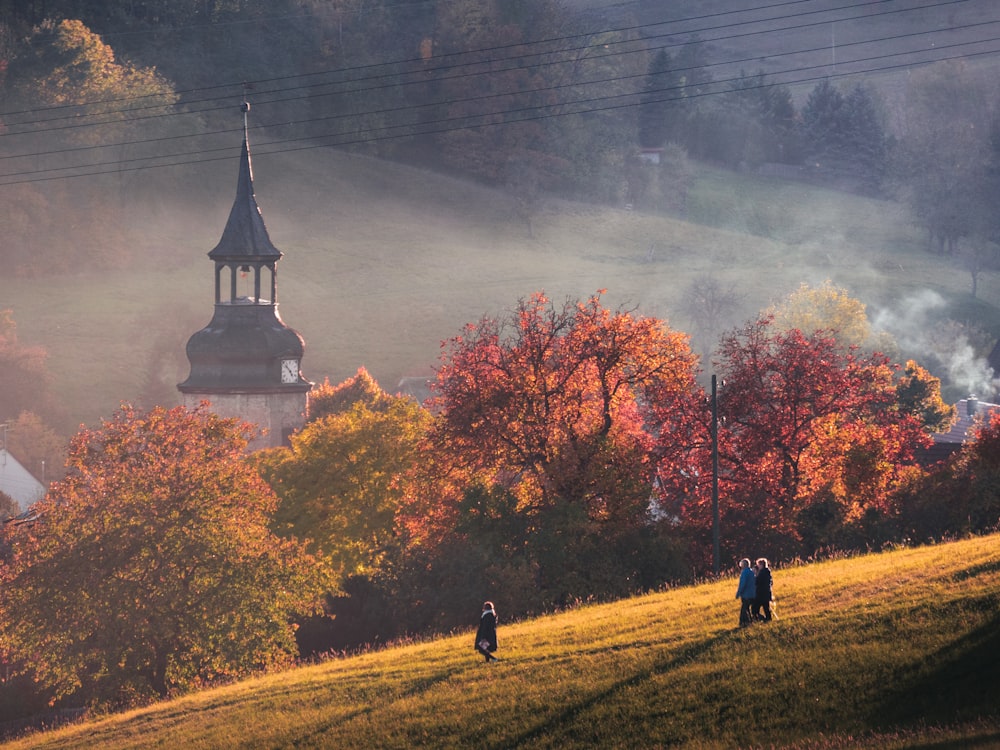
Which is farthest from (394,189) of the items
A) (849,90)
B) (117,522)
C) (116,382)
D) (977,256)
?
(117,522)

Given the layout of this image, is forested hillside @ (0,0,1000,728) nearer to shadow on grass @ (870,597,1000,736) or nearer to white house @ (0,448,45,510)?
white house @ (0,448,45,510)

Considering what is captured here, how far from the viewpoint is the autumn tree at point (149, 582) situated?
4497 centimetres

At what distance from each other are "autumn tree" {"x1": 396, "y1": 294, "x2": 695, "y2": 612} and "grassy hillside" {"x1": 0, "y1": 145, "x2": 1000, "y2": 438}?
2251 inches

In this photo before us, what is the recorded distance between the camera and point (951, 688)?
2459cm

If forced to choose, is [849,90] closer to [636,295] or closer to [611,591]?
[636,295]

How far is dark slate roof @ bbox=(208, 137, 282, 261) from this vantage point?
A: 2938 inches

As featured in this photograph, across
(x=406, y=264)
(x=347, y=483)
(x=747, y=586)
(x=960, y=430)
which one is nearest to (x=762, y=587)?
(x=747, y=586)

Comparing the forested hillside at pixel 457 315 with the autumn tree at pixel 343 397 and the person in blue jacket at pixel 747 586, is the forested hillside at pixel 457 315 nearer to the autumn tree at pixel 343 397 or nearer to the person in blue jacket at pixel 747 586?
the autumn tree at pixel 343 397

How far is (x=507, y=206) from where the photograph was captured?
149 metres

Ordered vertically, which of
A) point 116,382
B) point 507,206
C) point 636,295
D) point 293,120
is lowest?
point 116,382

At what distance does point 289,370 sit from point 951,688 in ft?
175

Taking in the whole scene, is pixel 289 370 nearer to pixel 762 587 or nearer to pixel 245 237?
pixel 245 237

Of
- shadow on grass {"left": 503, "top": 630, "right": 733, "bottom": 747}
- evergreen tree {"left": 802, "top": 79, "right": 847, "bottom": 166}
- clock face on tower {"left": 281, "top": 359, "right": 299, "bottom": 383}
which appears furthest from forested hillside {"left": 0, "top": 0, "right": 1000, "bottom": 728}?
shadow on grass {"left": 503, "top": 630, "right": 733, "bottom": 747}

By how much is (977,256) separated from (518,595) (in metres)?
123
